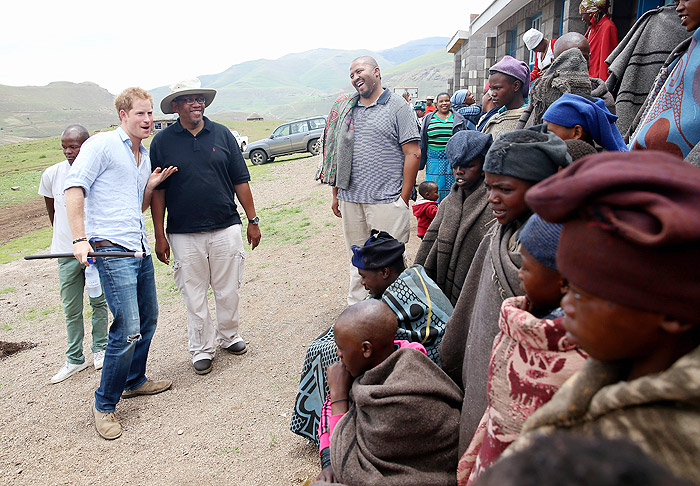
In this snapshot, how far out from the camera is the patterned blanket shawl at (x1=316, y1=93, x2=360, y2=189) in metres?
4.29

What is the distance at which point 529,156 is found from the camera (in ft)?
6.20

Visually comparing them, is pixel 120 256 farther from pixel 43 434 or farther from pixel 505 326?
pixel 505 326

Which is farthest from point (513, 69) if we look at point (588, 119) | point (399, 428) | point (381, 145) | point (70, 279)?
point (70, 279)

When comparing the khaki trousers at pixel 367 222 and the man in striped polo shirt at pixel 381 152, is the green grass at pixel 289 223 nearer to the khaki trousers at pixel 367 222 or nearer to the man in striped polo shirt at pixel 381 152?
the khaki trousers at pixel 367 222

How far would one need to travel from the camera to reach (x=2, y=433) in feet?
12.0

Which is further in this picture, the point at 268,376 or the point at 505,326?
the point at 268,376

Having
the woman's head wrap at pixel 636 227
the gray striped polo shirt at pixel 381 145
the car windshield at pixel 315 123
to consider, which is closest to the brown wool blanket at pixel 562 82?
the gray striped polo shirt at pixel 381 145

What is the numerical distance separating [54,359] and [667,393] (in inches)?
213

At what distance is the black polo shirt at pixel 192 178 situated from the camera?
4.01 metres

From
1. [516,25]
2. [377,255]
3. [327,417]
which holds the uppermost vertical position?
[516,25]

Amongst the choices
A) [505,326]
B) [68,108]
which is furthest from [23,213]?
[68,108]

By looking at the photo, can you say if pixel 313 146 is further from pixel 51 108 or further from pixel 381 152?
pixel 51 108

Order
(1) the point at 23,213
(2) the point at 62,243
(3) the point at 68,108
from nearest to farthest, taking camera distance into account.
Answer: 1. (2) the point at 62,243
2. (1) the point at 23,213
3. (3) the point at 68,108

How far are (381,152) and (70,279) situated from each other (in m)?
3.01
